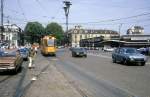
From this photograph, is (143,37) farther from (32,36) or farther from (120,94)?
(120,94)

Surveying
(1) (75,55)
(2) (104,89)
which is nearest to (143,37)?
(1) (75,55)

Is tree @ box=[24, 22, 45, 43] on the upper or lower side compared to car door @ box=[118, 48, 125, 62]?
upper

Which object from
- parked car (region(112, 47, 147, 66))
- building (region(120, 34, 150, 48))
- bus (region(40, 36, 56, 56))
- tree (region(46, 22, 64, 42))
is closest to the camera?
parked car (region(112, 47, 147, 66))

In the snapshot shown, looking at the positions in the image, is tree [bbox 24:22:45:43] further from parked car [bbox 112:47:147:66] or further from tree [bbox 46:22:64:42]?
parked car [bbox 112:47:147:66]

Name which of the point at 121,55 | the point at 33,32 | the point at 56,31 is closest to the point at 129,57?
the point at 121,55

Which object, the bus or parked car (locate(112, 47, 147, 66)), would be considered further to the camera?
the bus

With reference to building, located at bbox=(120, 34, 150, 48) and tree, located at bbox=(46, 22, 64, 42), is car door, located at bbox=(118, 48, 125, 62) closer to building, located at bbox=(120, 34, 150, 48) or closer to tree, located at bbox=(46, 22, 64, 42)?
building, located at bbox=(120, 34, 150, 48)

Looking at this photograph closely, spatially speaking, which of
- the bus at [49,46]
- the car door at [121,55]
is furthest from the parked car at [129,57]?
the bus at [49,46]

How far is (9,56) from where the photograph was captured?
23688 millimetres

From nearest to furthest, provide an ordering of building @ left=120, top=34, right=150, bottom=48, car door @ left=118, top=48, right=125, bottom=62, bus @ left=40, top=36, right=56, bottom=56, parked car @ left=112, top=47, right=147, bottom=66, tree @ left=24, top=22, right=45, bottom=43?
parked car @ left=112, top=47, right=147, bottom=66 < car door @ left=118, top=48, right=125, bottom=62 < bus @ left=40, top=36, right=56, bottom=56 < building @ left=120, top=34, right=150, bottom=48 < tree @ left=24, top=22, right=45, bottom=43

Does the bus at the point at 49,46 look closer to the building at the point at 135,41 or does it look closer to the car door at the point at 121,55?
the car door at the point at 121,55

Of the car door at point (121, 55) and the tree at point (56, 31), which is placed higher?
the tree at point (56, 31)

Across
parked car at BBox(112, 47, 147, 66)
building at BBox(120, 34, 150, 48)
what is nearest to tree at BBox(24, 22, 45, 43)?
building at BBox(120, 34, 150, 48)

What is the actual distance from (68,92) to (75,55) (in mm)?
40935
